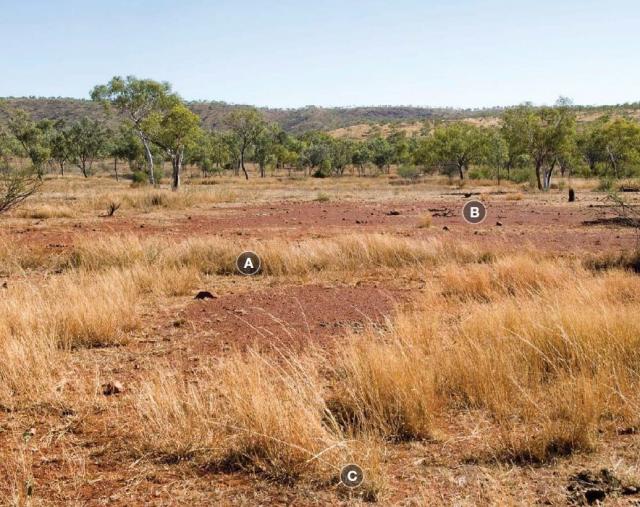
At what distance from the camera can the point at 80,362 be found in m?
6.00

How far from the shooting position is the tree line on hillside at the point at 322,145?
41.0 metres

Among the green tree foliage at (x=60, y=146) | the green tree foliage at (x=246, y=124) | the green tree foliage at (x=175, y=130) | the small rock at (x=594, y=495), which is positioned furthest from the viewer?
the green tree foliage at (x=60, y=146)

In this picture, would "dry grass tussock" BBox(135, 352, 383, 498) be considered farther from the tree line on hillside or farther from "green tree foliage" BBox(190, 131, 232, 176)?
"green tree foliage" BBox(190, 131, 232, 176)

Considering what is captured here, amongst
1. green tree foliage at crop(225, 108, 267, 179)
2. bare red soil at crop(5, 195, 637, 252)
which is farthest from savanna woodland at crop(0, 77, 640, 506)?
green tree foliage at crop(225, 108, 267, 179)

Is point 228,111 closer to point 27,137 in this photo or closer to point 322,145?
point 322,145

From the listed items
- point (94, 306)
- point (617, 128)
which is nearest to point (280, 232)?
point (94, 306)

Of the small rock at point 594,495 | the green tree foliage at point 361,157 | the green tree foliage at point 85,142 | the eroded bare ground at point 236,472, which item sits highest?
the green tree foliage at point 85,142

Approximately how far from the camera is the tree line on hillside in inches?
1615

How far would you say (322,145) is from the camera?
3159 inches

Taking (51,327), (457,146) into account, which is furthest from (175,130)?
(51,327)

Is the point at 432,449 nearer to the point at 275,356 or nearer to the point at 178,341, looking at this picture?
the point at 275,356

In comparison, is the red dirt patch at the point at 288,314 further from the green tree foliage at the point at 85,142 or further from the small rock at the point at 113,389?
the green tree foliage at the point at 85,142

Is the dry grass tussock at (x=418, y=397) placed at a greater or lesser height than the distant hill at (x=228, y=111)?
lesser

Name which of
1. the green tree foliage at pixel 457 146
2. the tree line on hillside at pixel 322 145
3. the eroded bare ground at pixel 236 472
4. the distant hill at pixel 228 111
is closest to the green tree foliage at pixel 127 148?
the tree line on hillside at pixel 322 145
